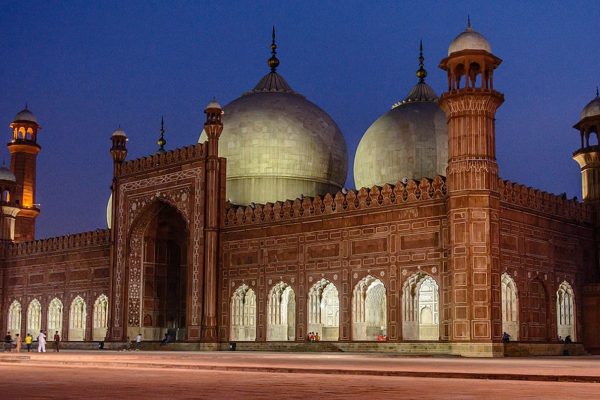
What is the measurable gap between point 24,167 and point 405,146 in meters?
15.3

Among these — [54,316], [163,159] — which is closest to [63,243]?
[54,316]

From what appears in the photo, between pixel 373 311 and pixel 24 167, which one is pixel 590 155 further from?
pixel 24 167

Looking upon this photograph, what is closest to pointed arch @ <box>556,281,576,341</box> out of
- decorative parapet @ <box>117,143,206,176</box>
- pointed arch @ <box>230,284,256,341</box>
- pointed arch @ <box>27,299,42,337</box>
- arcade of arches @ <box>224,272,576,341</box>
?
arcade of arches @ <box>224,272,576,341</box>

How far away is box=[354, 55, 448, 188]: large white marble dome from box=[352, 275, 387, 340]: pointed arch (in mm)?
3157

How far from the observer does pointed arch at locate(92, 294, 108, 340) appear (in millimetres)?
26703

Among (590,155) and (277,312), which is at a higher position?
(590,155)

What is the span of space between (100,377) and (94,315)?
1867 centimetres

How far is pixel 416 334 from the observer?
19.0 meters

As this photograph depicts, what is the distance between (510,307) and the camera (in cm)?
1912

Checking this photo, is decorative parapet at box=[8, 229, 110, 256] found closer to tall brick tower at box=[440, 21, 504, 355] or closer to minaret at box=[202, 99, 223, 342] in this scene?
minaret at box=[202, 99, 223, 342]

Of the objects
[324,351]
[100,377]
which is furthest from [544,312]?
[100,377]

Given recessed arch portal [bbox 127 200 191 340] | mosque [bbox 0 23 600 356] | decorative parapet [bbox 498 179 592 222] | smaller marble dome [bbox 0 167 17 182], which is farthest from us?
smaller marble dome [bbox 0 167 17 182]

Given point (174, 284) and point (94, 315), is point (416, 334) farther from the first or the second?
point (94, 315)

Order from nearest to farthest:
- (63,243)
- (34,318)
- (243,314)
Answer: (243,314) → (63,243) → (34,318)
